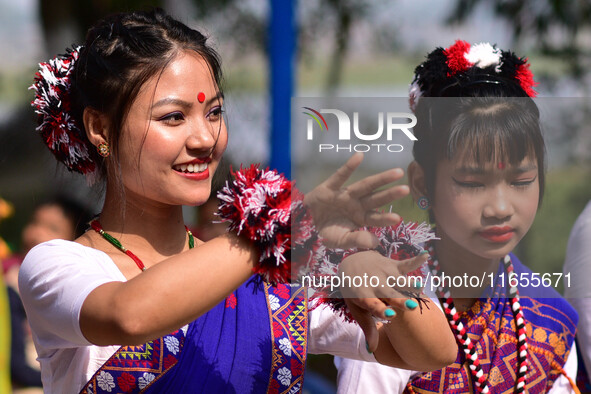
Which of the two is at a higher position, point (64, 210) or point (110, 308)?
point (64, 210)

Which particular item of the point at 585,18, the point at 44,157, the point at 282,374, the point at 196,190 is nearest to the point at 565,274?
the point at 282,374

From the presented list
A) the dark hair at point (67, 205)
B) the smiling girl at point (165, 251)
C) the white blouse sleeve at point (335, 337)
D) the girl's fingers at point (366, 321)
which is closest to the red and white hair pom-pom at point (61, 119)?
the smiling girl at point (165, 251)

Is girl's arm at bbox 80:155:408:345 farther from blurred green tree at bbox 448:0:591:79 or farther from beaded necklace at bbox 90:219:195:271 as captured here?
blurred green tree at bbox 448:0:591:79

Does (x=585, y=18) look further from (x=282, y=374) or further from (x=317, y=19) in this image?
(x=282, y=374)

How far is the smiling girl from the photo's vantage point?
1.34m

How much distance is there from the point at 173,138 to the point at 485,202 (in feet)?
2.20

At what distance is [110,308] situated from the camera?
133cm

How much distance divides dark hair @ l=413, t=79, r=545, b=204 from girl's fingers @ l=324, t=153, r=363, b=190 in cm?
28

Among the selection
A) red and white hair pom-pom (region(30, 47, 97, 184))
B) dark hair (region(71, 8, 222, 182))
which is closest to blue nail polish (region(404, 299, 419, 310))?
dark hair (region(71, 8, 222, 182))

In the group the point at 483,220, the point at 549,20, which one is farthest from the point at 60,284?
the point at 549,20

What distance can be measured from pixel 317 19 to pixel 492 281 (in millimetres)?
3164

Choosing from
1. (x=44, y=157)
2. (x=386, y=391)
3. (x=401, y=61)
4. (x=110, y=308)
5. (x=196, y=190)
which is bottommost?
(x=386, y=391)

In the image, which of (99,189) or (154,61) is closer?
(154,61)

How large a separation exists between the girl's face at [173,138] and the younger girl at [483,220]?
46cm
